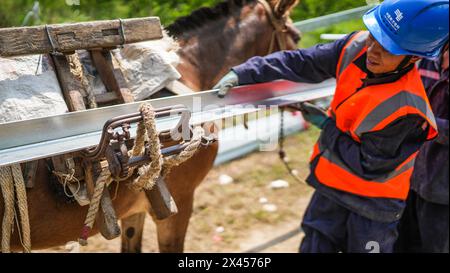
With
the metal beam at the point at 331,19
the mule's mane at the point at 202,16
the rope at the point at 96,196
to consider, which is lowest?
the rope at the point at 96,196

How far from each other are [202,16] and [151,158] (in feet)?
4.69

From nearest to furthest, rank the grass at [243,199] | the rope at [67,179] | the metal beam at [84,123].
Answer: the metal beam at [84,123] < the rope at [67,179] < the grass at [243,199]

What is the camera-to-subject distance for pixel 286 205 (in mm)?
4457

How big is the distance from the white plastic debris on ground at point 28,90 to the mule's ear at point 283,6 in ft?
5.22

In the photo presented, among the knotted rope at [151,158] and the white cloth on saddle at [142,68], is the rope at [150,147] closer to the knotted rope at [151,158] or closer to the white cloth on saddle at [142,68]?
the knotted rope at [151,158]

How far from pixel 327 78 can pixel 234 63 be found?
626mm

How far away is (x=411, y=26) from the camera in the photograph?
2.07m

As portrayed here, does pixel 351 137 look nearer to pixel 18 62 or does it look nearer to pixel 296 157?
pixel 18 62

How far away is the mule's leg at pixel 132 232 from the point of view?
10.1 ft

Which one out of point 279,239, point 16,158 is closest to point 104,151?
point 16,158

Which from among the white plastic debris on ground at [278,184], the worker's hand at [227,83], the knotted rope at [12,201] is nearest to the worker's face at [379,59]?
the worker's hand at [227,83]

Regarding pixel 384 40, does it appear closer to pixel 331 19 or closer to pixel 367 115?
pixel 367 115

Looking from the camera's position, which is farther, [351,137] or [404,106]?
[351,137]

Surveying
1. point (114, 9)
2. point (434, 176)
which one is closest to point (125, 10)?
point (114, 9)
